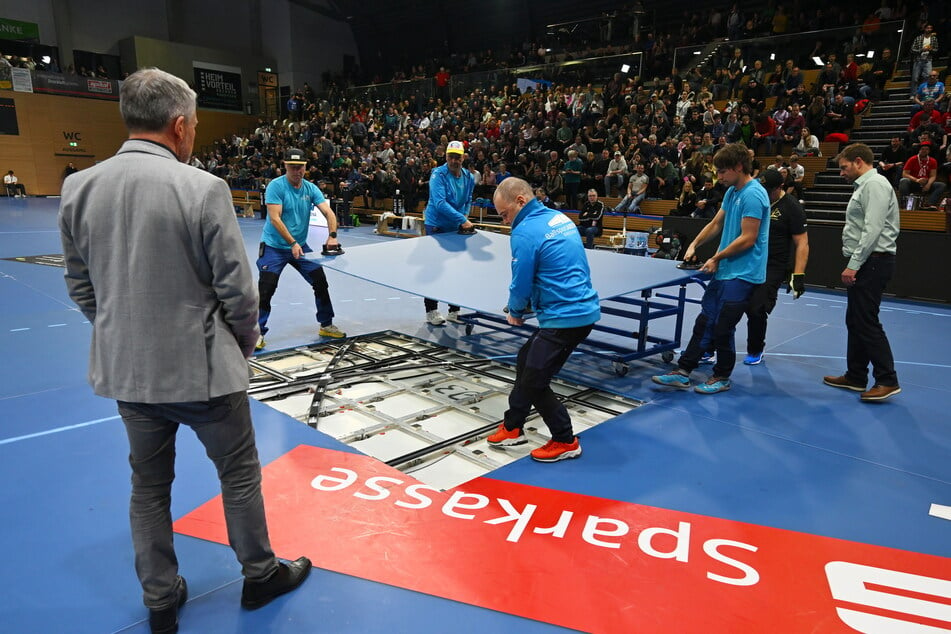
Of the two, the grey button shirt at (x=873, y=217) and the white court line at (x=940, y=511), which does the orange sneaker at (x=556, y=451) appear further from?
the grey button shirt at (x=873, y=217)

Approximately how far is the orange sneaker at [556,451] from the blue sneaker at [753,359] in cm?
248

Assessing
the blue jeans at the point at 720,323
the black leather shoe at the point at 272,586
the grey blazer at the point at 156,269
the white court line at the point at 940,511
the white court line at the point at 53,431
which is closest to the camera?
the grey blazer at the point at 156,269

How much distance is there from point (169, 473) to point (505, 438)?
183 cm

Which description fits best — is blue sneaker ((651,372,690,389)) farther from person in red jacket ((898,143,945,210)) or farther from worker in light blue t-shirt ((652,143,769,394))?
person in red jacket ((898,143,945,210))

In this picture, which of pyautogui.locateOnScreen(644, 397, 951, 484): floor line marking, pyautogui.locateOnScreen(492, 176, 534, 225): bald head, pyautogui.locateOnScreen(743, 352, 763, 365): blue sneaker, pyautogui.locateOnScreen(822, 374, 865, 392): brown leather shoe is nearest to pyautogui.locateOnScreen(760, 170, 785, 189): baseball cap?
pyautogui.locateOnScreen(743, 352, 763, 365): blue sneaker

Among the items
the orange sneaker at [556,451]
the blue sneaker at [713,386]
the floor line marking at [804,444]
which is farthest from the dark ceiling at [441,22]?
the orange sneaker at [556,451]

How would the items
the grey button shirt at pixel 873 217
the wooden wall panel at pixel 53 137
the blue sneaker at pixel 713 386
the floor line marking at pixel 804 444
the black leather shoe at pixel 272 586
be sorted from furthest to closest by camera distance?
the wooden wall panel at pixel 53 137 < the blue sneaker at pixel 713 386 < the grey button shirt at pixel 873 217 < the floor line marking at pixel 804 444 < the black leather shoe at pixel 272 586

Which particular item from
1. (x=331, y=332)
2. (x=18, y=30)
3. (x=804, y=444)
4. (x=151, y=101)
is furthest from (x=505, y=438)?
(x=18, y=30)

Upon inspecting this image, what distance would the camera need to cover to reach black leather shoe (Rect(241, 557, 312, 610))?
1958 millimetres

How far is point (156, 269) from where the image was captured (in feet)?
5.18

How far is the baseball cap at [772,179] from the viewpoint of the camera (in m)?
4.32

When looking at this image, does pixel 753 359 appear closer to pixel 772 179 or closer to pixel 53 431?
pixel 772 179

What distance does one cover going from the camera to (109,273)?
1610 millimetres

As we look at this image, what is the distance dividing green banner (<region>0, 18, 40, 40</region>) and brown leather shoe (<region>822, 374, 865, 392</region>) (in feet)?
94.1
